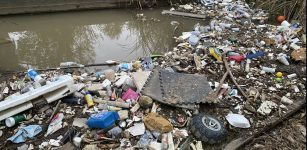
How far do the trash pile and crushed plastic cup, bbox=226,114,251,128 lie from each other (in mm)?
12

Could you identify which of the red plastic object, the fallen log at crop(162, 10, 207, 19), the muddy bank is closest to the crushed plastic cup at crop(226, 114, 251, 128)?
the red plastic object

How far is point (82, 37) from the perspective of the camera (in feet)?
20.7

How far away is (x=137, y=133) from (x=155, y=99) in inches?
22.3

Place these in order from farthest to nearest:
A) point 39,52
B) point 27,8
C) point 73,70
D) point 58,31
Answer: point 27,8, point 58,31, point 39,52, point 73,70

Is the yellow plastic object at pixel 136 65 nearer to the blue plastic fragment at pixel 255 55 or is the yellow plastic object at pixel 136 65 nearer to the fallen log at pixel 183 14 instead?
the blue plastic fragment at pixel 255 55

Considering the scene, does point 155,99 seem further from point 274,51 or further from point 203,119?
point 274,51

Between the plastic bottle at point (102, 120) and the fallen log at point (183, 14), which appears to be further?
the fallen log at point (183, 14)

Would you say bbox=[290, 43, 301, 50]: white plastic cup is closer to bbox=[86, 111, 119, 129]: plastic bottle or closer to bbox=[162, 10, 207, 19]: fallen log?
bbox=[162, 10, 207, 19]: fallen log

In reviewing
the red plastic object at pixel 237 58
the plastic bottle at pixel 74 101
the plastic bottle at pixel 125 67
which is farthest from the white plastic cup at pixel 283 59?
the plastic bottle at pixel 74 101

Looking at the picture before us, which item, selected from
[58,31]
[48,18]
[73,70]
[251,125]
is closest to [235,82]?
[251,125]

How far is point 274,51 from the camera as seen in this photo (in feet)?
17.4

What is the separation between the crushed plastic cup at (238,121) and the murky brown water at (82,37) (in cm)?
240

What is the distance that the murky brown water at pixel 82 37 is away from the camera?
5477mm

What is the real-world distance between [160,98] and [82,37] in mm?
3203
